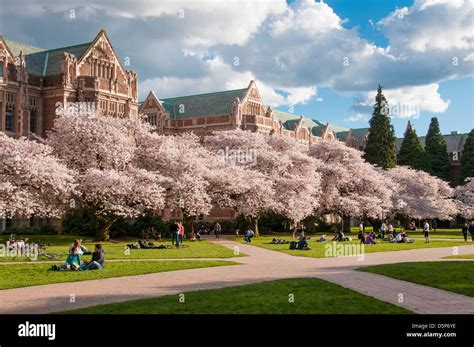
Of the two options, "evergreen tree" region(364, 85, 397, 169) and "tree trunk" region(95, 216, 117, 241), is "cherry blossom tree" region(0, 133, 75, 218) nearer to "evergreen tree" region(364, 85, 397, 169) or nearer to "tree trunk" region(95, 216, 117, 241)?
"tree trunk" region(95, 216, 117, 241)

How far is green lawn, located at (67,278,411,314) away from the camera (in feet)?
41.9

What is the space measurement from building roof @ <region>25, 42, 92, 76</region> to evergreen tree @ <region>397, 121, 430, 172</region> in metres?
56.0

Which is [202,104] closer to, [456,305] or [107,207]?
[107,207]

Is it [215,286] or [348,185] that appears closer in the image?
[215,286]

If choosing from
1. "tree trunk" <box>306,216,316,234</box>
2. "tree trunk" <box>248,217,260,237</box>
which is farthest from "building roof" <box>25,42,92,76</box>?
"tree trunk" <box>306,216,316,234</box>

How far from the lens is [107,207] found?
38781 millimetres

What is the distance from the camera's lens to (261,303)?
45.1 ft

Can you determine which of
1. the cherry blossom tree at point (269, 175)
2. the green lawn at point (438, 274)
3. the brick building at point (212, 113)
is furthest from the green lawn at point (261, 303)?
the brick building at point (212, 113)

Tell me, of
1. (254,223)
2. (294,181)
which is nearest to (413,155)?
(254,223)

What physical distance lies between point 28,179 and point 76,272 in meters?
15.4

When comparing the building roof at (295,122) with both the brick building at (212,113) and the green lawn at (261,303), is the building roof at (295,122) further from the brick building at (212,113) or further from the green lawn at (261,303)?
the green lawn at (261,303)

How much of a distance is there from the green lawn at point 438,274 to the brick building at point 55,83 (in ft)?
136

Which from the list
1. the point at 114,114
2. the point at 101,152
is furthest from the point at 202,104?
the point at 101,152

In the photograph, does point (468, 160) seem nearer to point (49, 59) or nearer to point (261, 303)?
point (49, 59)
